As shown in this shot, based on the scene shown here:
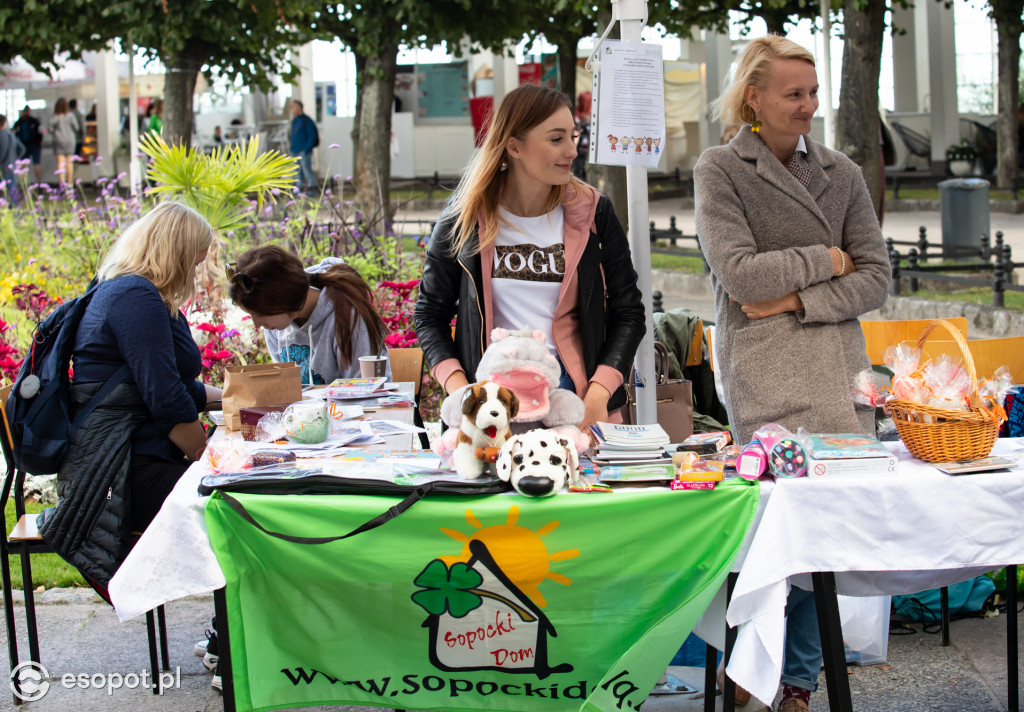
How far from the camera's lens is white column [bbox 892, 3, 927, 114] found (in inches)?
1005

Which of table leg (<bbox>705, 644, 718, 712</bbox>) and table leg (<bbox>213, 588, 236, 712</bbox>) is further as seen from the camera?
table leg (<bbox>705, 644, 718, 712</bbox>)

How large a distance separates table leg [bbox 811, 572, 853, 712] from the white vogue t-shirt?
3.29 feet

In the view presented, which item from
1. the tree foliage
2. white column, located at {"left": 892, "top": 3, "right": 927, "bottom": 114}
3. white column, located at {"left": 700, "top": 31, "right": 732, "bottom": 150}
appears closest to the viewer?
the tree foliage

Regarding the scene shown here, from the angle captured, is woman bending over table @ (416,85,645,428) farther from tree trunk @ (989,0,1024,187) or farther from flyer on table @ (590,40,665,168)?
tree trunk @ (989,0,1024,187)

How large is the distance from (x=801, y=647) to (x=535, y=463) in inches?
43.8

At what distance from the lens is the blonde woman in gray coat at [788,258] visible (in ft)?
9.66

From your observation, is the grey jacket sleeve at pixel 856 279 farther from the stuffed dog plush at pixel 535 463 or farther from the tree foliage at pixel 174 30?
the tree foliage at pixel 174 30

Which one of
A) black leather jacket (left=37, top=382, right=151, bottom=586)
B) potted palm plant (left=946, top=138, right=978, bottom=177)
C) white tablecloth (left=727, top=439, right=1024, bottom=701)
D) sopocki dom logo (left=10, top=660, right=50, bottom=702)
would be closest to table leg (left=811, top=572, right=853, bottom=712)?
white tablecloth (left=727, top=439, right=1024, bottom=701)

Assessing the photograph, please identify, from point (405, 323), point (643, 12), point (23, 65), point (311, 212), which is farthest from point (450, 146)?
point (643, 12)

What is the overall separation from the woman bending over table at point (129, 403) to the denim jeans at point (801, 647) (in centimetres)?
196

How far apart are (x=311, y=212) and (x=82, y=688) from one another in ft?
15.0

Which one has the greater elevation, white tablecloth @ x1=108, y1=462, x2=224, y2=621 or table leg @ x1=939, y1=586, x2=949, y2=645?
white tablecloth @ x1=108, y1=462, x2=224, y2=621

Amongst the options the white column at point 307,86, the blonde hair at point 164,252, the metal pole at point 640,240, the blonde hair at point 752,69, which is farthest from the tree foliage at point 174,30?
the white column at point 307,86

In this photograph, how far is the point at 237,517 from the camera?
272cm
